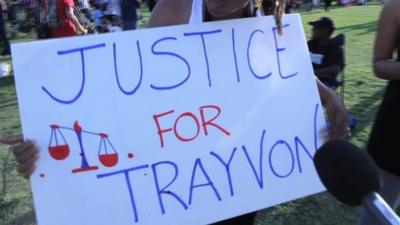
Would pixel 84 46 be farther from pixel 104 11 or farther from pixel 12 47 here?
pixel 104 11

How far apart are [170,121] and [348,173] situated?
68cm

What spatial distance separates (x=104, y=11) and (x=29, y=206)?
271 inches

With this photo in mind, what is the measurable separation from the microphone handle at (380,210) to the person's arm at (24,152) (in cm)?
86

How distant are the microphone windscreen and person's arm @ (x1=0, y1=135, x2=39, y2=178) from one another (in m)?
0.77

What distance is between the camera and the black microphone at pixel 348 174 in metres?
0.86

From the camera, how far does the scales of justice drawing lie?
4.27 ft

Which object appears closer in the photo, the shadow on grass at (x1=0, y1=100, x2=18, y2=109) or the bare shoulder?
the bare shoulder

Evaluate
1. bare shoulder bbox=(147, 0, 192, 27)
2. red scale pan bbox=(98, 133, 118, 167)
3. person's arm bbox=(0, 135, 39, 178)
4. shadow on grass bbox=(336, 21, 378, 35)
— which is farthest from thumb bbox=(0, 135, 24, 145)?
shadow on grass bbox=(336, 21, 378, 35)

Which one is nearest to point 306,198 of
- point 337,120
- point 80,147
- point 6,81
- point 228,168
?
point 337,120

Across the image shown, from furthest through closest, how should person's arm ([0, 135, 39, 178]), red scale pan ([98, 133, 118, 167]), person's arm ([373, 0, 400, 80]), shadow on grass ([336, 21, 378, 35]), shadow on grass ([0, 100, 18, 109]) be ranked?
shadow on grass ([336, 21, 378, 35]) < shadow on grass ([0, 100, 18, 109]) < person's arm ([373, 0, 400, 80]) < red scale pan ([98, 133, 118, 167]) < person's arm ([0, 135, 39, 178])

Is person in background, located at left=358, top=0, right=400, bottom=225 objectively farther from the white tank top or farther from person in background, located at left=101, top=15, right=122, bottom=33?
person in background, located at left=101, top=15, right=122, bottom=33

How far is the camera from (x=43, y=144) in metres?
1.29

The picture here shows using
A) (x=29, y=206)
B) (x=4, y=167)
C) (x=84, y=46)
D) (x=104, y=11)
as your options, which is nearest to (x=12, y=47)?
(x=84, y=46)

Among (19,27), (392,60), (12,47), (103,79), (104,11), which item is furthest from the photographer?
(19,27)
